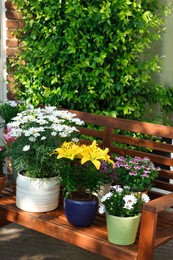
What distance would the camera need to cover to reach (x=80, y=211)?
251 cm

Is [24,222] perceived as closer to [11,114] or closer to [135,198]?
[135,198]

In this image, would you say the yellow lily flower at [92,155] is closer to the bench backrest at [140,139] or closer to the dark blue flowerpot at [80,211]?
the dark blue flowerpot at [80,211]

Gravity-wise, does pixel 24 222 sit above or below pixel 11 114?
below

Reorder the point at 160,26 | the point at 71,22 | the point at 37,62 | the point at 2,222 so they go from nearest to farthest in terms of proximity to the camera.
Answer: the point at 2,222 < the point at 71,22 < the point at 37,62 < the point at 160,26

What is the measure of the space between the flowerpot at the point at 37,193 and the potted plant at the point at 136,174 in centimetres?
35

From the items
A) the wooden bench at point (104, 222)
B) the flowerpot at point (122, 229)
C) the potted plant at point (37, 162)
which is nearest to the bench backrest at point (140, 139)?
the wooden bench at point (104, 222)

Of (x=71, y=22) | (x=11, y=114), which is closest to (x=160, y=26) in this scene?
(x=71, y=22)

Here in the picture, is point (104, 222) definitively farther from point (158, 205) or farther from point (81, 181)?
point (158, 205)

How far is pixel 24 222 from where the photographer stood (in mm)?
2711

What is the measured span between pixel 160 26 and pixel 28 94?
52.2 inches

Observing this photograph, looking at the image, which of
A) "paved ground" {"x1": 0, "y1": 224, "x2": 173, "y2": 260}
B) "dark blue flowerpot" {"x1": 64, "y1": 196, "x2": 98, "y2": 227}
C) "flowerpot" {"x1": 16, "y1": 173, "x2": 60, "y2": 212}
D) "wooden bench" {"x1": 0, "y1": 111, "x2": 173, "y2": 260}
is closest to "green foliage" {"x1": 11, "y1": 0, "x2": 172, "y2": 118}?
"wooden bench" {"x1": 0, "y1": 111, "x2": 173, "y2": 260}

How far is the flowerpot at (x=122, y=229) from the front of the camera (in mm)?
2359

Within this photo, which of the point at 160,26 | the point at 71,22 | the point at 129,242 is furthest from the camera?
the point at 160,26

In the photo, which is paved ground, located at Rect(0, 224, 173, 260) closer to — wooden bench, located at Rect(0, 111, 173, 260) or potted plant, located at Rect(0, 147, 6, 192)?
wooden bench, located at Rect(0, 111, 173, 260)
